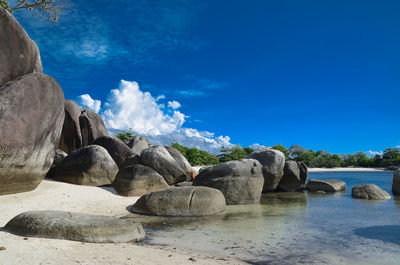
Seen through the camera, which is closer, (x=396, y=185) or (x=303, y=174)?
(x=396, y=185)

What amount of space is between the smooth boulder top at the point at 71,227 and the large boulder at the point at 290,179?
15183 mm

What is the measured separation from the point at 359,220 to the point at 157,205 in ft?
22.3

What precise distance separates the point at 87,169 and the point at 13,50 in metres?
5.42

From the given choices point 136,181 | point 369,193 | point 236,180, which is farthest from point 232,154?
point 136,181

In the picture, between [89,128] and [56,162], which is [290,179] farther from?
[56,162]

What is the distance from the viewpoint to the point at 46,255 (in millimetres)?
5109

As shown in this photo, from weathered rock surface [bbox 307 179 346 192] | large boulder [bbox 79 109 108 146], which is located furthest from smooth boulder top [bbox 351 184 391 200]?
large boulder [bbox 79 109 108 146]

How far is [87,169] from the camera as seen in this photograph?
13359 millimetres

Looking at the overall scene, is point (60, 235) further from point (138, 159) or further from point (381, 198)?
point (381, 198)

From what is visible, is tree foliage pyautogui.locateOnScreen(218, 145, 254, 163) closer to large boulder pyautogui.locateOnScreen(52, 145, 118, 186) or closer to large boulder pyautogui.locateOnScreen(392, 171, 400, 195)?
large boulder pyautogui.locateOnScreen(392, 171, 400, 195)

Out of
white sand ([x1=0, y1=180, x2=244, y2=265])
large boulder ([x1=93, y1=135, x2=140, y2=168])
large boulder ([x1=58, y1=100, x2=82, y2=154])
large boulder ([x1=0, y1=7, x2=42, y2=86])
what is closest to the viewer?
white sand ([x1=0, y1=180, x2=244, y2=265])

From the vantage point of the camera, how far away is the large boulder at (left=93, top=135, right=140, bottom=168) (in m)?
16.7

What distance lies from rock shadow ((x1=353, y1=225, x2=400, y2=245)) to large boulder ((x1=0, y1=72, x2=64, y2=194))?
402 inches

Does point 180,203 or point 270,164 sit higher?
point 270,164
